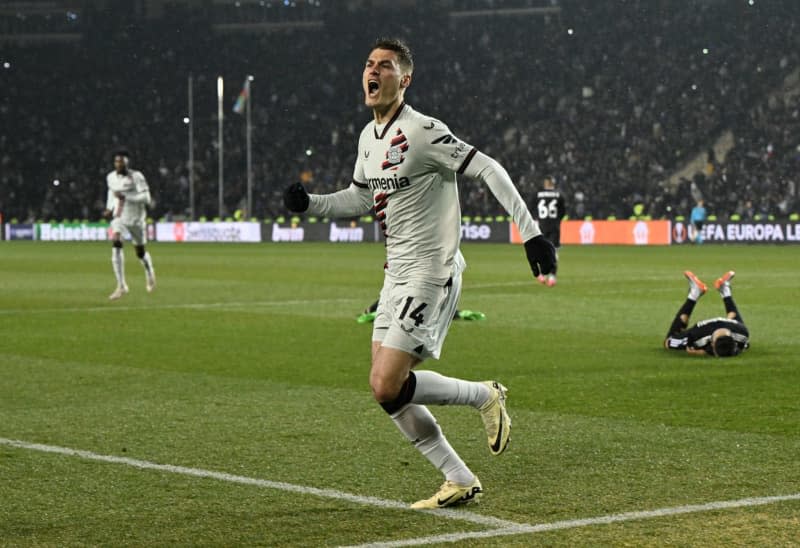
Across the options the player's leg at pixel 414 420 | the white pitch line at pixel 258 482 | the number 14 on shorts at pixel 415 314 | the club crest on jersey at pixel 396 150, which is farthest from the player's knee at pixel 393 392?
the club crest on jersey at pixel 396 150

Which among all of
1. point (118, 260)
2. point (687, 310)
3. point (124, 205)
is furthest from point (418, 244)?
point (124, 205)

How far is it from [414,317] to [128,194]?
17.4 m

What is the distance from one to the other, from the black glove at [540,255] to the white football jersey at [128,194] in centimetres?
1742

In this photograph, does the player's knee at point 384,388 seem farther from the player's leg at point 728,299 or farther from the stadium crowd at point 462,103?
the stadium crowd at point 462,103

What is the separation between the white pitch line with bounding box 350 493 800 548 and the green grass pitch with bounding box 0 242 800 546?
0.21 ft

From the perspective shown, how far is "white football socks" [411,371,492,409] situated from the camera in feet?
20.9

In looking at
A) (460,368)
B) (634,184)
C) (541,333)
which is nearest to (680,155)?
(634,184)

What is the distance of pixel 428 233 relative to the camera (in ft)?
21.0

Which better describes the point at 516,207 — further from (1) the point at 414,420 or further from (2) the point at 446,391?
(1) the point at 414,420

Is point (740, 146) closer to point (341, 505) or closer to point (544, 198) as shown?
point (544, 198)

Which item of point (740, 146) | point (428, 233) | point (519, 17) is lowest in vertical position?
point (428, 233)

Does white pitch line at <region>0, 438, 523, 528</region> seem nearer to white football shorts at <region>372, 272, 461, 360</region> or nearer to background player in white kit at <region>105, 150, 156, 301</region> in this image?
white football shorts at <region>372, 272, 461, 360</region>

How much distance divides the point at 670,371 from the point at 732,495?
5437 mm

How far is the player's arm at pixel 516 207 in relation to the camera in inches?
239
